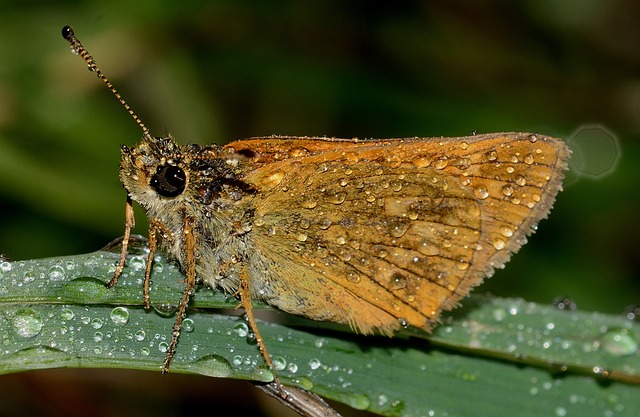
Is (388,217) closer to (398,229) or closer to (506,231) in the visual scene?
(398,229)

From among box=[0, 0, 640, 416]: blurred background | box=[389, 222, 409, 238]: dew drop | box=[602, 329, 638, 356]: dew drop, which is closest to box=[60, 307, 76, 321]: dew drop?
box=[389, 222, 409, 238]: dew drop

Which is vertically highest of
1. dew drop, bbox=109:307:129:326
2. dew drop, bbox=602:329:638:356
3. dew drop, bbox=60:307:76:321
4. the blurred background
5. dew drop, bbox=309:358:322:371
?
the blurred background

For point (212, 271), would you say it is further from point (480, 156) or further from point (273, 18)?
point (273, 18)

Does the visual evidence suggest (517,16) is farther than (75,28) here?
Yes

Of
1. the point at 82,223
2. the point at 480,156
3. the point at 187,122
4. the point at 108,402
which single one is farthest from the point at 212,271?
the point at 187,122

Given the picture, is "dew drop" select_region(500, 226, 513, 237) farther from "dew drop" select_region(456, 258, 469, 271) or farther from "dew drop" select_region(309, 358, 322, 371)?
"dew drop" select_region(309, 358, 322, 371)
